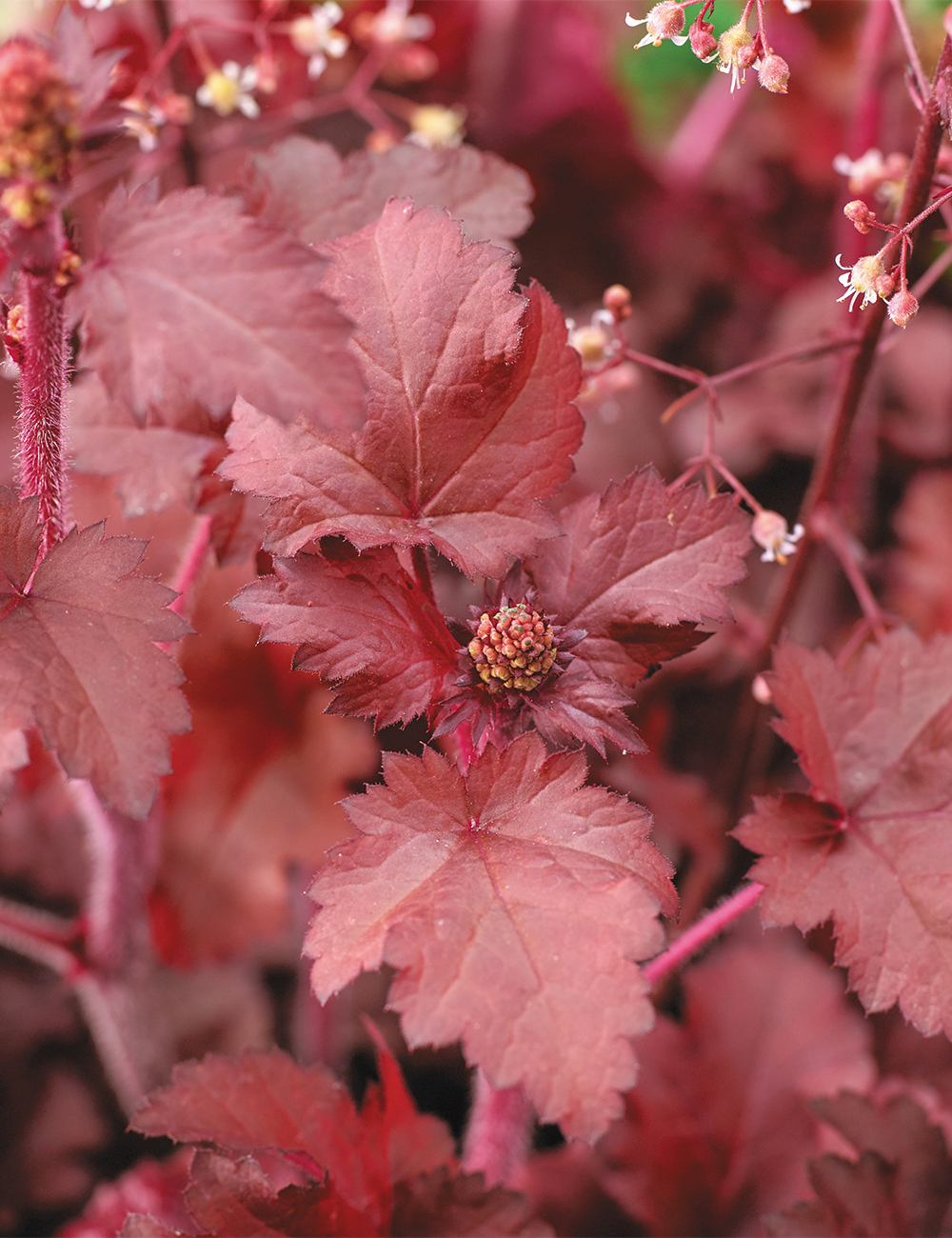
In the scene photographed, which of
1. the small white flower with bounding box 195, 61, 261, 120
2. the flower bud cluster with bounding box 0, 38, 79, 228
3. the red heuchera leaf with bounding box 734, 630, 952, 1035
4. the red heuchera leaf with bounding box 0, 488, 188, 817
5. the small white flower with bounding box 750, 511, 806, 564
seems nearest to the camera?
the flower bud cluster with bounding box 0, 38, 79, 228

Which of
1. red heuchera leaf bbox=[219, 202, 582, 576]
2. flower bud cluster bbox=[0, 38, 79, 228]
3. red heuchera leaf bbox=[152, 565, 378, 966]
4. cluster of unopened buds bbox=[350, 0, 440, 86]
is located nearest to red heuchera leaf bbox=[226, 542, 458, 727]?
red heuchera leaf bbox=[219, 202, 582, 576]

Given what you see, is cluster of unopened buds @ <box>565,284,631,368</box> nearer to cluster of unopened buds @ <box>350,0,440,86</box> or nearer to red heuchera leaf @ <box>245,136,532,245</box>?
red heuchera leaf @ <box>245,136,532,245</box>

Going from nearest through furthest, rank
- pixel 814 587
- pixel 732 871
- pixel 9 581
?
pixel 9 581 < pixel 732 871 < pixel 814 587

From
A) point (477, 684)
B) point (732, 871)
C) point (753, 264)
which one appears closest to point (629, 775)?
point (732, 871)

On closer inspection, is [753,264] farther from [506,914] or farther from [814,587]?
[506,914]

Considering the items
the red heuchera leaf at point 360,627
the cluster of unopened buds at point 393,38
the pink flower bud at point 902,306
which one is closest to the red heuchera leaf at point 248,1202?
the red heuchera leaf at point 360,627

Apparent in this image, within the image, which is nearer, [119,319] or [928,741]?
[119,319]
